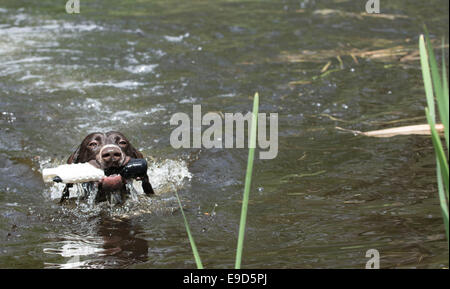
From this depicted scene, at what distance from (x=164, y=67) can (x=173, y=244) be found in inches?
211

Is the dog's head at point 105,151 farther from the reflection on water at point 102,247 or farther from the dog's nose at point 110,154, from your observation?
the reflection on water at point 102,247

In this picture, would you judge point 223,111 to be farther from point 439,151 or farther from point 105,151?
point 439,151

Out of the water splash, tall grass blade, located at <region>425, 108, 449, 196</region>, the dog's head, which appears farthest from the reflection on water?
tall grass blade, located at <region>425, 108, 449, 196</region>

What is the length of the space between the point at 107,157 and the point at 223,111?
125 inches

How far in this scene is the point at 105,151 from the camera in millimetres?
4812

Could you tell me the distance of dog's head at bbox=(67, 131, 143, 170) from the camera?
4832 mm

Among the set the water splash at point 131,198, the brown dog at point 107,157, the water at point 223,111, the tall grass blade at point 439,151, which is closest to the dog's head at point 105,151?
the brown dog at point 107,157

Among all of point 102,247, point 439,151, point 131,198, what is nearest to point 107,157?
point 131,198

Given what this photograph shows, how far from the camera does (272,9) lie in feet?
41.3

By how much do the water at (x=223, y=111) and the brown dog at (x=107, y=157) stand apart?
179 mm

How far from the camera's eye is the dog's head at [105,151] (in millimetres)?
4832

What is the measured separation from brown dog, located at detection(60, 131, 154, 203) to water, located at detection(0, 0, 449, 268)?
0.59 feet

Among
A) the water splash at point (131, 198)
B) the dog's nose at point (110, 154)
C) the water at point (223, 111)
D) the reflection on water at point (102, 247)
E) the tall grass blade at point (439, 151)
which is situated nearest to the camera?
the tall grass blade at point (439, 151)
